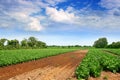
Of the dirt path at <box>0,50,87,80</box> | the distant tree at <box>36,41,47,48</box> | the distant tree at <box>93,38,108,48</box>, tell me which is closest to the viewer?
the dirt path at <box>0,50,87,80</box>

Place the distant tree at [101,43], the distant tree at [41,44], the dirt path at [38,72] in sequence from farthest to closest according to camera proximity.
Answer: the distant tree at [101,43] < the distant tree at [41,44] < the dirt path at [38,72]

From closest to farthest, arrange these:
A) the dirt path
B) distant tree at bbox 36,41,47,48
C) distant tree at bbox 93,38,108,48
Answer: the dirt path
distant tree at bbox 36,41,47,48
distant tree at bbox 93,38,108,48

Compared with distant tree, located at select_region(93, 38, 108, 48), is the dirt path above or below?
below

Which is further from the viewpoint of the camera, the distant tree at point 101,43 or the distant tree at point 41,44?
the distant tree at point 101,43

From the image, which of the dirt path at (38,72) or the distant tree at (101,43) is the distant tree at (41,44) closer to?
the distant tree at (101,43)

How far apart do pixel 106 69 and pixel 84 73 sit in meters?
4.57

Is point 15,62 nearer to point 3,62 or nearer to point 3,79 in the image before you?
point 3,62

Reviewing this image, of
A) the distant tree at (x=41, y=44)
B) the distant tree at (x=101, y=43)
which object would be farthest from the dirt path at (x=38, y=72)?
the distant tree at (x=101, y=43)

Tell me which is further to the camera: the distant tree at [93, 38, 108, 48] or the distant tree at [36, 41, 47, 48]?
the distant tree at [93, 38, 108, 48]

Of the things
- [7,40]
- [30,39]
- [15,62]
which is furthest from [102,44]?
[15,62]

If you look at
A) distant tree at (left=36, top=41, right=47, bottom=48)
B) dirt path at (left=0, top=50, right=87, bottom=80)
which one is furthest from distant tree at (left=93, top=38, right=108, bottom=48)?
dirt path at (left=0, top=50, right=87, bottom=80)

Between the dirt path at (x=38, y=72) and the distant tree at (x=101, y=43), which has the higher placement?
the distant tree at (x=101, y=43)

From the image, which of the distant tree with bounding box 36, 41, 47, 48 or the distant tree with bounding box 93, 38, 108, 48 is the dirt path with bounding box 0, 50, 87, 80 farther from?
the distant tree with bounding box 93, 38, 108, 48

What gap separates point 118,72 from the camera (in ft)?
48.7
